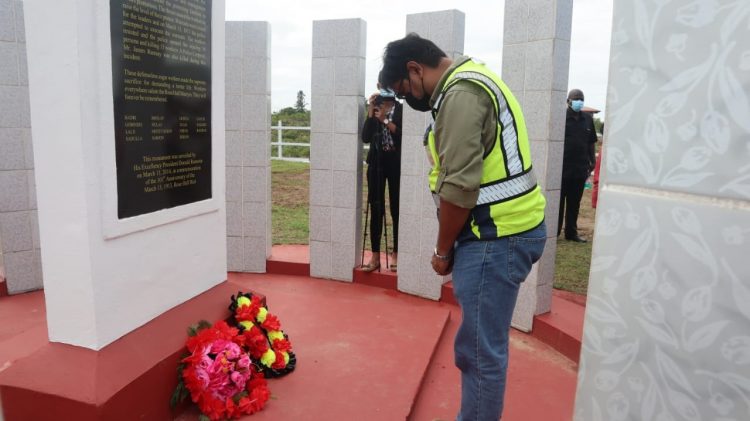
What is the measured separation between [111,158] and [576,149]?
5.47 meters

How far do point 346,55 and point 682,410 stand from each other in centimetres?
420

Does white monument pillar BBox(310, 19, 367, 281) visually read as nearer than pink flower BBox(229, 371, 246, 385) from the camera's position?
No

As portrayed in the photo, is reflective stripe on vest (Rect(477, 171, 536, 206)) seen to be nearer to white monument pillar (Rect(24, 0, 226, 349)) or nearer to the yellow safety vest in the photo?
the yellow safety vest

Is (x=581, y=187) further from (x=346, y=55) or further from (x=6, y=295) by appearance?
(x=6, y=295)

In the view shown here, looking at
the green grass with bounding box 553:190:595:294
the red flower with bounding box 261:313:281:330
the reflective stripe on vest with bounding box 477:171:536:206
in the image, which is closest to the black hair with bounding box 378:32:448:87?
the reflective stripe on vest with bounding box 477:171:536:206

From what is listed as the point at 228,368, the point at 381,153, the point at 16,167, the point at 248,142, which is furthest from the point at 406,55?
the point at 16,167

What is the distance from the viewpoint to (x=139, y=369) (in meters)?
2.38

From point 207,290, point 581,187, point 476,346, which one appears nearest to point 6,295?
point 207,290

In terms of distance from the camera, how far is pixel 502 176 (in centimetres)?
200

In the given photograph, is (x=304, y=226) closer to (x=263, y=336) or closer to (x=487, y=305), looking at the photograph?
(x=263, y=336)

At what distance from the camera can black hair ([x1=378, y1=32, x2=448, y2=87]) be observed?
7.08 feet

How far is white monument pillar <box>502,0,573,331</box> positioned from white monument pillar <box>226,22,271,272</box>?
7.16ft

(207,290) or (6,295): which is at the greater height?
(207,290)

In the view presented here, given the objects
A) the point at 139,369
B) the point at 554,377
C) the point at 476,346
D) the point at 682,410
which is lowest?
the point at 554,377
